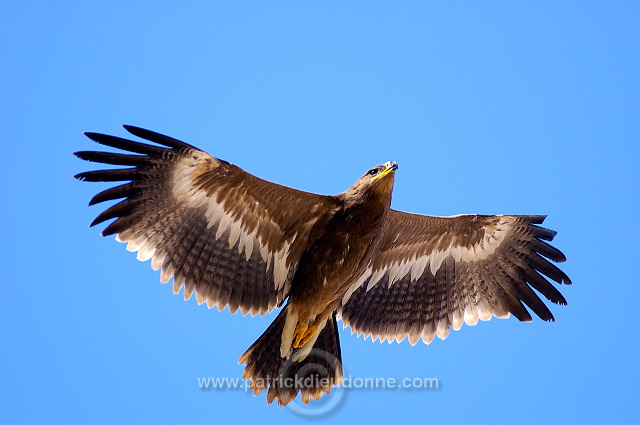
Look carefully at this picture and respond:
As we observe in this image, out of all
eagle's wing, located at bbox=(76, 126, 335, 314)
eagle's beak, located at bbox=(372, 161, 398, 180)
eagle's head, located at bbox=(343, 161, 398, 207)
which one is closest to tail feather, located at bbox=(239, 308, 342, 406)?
eagle's wing, located at bbox=(76, 126, 335, 314)

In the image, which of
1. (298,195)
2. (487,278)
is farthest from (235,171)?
(487,278)

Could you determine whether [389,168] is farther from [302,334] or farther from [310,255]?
[302,334]

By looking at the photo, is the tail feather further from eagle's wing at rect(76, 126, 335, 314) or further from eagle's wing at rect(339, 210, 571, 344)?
eagle's wing at rect(339, 210, 571, 344)

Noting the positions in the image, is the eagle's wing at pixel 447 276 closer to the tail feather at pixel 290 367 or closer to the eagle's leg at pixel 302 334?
the tail feather at pixel 290 367

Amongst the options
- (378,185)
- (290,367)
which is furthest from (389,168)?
(290,367)

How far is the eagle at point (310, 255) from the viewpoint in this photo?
868 centimetres

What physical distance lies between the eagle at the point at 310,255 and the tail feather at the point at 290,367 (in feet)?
0.04

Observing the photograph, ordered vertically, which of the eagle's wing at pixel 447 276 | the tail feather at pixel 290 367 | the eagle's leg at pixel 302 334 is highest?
the eagle's wing at pixel 447 276

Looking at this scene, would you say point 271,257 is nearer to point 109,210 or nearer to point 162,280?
point 162,280

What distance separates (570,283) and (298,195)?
10.9 ft

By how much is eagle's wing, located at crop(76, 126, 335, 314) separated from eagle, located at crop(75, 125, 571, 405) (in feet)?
0.04

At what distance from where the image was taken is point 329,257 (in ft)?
29.8

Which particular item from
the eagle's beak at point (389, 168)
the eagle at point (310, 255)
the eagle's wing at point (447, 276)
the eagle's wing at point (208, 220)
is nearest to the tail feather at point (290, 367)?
the eagle at point (310, 255)

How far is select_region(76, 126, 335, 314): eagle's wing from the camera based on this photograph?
28.0ft
